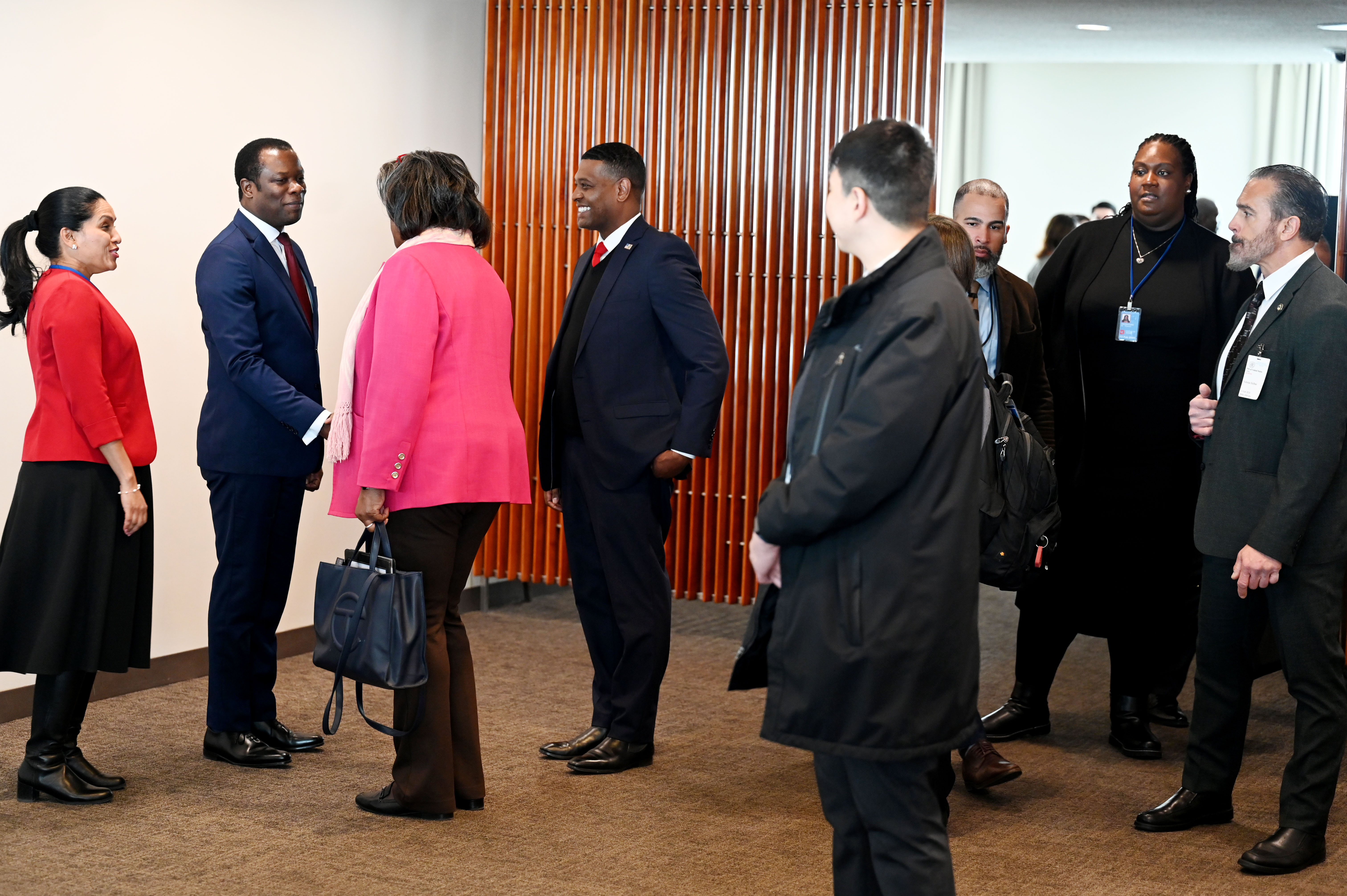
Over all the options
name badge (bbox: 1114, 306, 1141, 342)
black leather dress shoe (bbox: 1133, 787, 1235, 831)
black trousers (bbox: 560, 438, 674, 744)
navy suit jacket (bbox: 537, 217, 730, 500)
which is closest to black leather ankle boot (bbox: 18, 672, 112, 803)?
black trousers (bbox: 560, 438, 674, 744)

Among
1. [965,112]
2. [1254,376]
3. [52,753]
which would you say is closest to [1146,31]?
[965,112]

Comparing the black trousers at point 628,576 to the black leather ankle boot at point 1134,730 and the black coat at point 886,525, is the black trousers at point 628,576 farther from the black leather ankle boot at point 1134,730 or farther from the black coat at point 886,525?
the black coat at point 886,525

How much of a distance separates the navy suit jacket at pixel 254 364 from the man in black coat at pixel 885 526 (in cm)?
201

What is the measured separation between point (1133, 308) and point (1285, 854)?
1.70 m

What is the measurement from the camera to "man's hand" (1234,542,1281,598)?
316 cm

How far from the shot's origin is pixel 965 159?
1156 centimetres

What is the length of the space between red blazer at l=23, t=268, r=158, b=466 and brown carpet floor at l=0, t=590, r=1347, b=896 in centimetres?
97

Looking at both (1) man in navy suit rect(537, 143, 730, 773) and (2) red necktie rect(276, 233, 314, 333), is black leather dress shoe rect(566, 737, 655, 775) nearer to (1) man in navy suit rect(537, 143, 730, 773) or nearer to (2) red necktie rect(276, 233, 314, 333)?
(1) man in navy suit rect(537, 143, 730, 773)

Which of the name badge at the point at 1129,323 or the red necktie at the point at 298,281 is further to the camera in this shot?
the name badge at the point at 1129,323

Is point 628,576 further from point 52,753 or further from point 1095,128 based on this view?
point 1095,128

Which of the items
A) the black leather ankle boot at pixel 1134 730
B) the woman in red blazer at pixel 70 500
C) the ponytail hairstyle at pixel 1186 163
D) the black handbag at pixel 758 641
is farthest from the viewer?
the black leather ankle boot at pixel 1134 730

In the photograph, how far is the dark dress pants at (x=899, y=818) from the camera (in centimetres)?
217

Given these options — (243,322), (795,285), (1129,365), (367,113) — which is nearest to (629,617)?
(243,322)

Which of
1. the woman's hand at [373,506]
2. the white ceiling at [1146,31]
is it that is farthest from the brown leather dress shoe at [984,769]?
the white ceiling at [1146,31]
